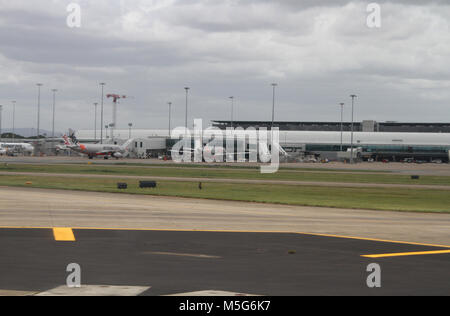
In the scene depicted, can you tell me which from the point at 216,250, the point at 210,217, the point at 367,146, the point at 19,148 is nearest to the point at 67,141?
the point at 19,148

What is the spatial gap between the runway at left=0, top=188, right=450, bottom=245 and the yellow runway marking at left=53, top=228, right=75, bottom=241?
1.40 m

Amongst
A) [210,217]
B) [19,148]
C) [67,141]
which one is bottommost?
[210,217]

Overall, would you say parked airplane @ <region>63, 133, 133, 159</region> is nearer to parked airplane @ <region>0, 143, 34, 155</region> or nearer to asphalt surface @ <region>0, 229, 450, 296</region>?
parked airplane @ <region>0, 143, 34, 155</region>

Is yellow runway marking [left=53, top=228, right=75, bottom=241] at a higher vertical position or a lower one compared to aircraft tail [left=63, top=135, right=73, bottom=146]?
lower

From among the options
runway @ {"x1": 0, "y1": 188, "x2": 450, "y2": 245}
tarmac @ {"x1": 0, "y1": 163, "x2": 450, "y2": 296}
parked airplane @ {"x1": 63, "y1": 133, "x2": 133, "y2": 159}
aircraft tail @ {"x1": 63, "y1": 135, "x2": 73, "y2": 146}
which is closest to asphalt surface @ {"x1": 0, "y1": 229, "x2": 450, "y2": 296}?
tarmac @ {"x1": 0, "y1": 163, "x2": 450, "y2": 296}

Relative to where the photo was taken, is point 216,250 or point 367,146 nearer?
point 216,250

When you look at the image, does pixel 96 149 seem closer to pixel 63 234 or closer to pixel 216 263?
pixel 63 234

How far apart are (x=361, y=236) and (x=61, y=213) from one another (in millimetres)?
14563

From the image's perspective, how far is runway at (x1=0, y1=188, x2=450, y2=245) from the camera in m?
24.9

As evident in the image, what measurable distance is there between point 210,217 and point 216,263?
12.6 metres

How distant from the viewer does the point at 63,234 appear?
21.7 m

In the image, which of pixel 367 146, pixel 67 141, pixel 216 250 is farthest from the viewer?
pixel 367 146

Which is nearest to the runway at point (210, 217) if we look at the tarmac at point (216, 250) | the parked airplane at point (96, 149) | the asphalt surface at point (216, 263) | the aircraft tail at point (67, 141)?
the tarmac at point (216, 250)

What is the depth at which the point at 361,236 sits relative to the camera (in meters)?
23.5
